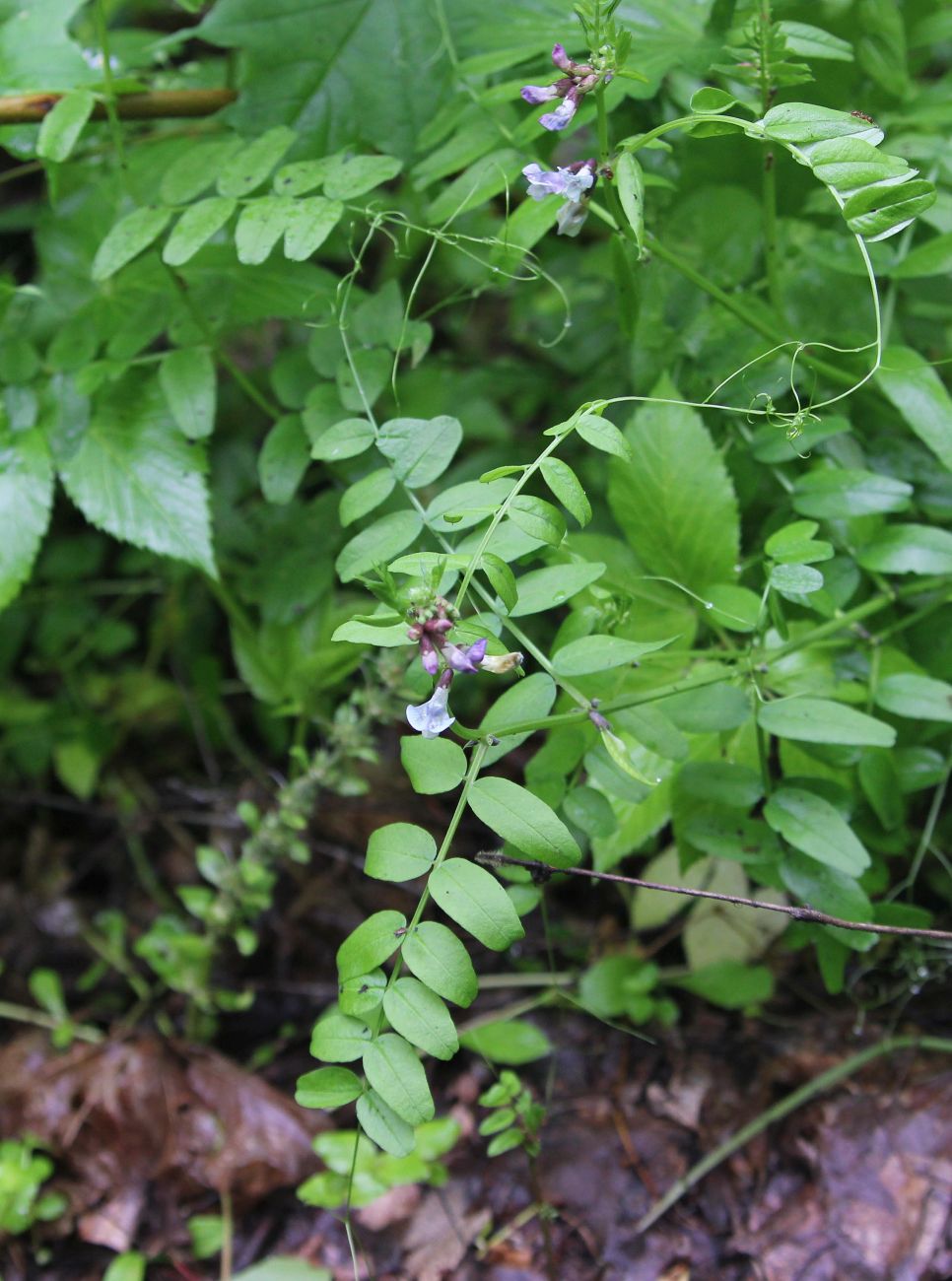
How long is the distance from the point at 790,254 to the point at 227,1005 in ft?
4.37

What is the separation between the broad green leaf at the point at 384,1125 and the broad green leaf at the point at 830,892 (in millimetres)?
449

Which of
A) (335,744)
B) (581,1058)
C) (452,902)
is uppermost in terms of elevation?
(452,902)

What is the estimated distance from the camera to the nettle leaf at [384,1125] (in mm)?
894

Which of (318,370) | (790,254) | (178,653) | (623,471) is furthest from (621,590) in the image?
(178,653)

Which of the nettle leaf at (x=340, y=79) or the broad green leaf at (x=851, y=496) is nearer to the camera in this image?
the broad green leaf at (x=851, y=496)

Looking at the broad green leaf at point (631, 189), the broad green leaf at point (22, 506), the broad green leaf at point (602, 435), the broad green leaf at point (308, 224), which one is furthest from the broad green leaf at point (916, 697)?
the broad green leaf at point (22, 506)

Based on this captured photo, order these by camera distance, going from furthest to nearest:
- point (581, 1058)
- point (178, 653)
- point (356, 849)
Answer: point (178, 653) → point (356, 849) → point (581, 1058)

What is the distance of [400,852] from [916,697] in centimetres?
60

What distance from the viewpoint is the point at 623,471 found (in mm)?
1279

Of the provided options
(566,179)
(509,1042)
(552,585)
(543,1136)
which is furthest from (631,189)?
(543,1136)

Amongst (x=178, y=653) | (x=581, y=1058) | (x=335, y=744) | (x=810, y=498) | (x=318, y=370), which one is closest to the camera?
(x=810, y=498)

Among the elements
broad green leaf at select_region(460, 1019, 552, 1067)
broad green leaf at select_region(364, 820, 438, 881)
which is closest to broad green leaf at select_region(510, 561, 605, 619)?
broad green leaf at select_region(364, 820, 438, 881)

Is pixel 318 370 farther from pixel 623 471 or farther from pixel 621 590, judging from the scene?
pixel 621 590

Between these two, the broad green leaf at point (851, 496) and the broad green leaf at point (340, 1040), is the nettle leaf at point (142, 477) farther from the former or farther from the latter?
the broad green leaf at point (851, 496)
